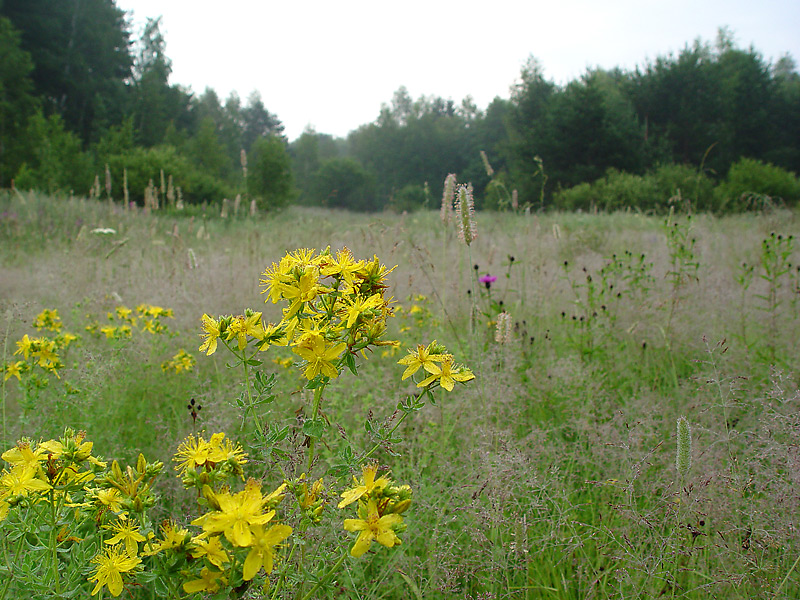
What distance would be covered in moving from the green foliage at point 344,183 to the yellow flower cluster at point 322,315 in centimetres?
3108

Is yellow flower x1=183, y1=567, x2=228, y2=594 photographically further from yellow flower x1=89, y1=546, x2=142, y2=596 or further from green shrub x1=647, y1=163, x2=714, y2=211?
green shrub x1=647, y1=163, x2=714, y2=211

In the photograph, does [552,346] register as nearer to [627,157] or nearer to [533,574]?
[533,574]

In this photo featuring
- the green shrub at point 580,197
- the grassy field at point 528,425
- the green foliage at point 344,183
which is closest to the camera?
the grassy field at point 528,425

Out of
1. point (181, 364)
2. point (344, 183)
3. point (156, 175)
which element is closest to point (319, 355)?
point (181, 364)

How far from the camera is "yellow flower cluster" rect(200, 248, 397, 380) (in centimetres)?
79

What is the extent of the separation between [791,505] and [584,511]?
21.6 inches

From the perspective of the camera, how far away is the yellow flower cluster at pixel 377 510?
2.18 ft

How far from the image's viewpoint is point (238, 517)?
25.9 inches

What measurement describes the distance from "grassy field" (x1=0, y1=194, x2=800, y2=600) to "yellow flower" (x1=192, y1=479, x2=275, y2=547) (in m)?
Result: 0.19

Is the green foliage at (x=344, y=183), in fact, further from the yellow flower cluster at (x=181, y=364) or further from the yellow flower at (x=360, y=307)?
the yellow flower at (x=360, y=307)

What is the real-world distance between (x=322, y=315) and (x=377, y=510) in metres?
0.34

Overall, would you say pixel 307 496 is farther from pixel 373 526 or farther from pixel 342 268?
pixel 342 268

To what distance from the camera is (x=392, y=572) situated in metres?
1.32

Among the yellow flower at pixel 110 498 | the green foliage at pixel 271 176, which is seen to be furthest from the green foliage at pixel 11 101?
the yellow flower at pixel 110 498
